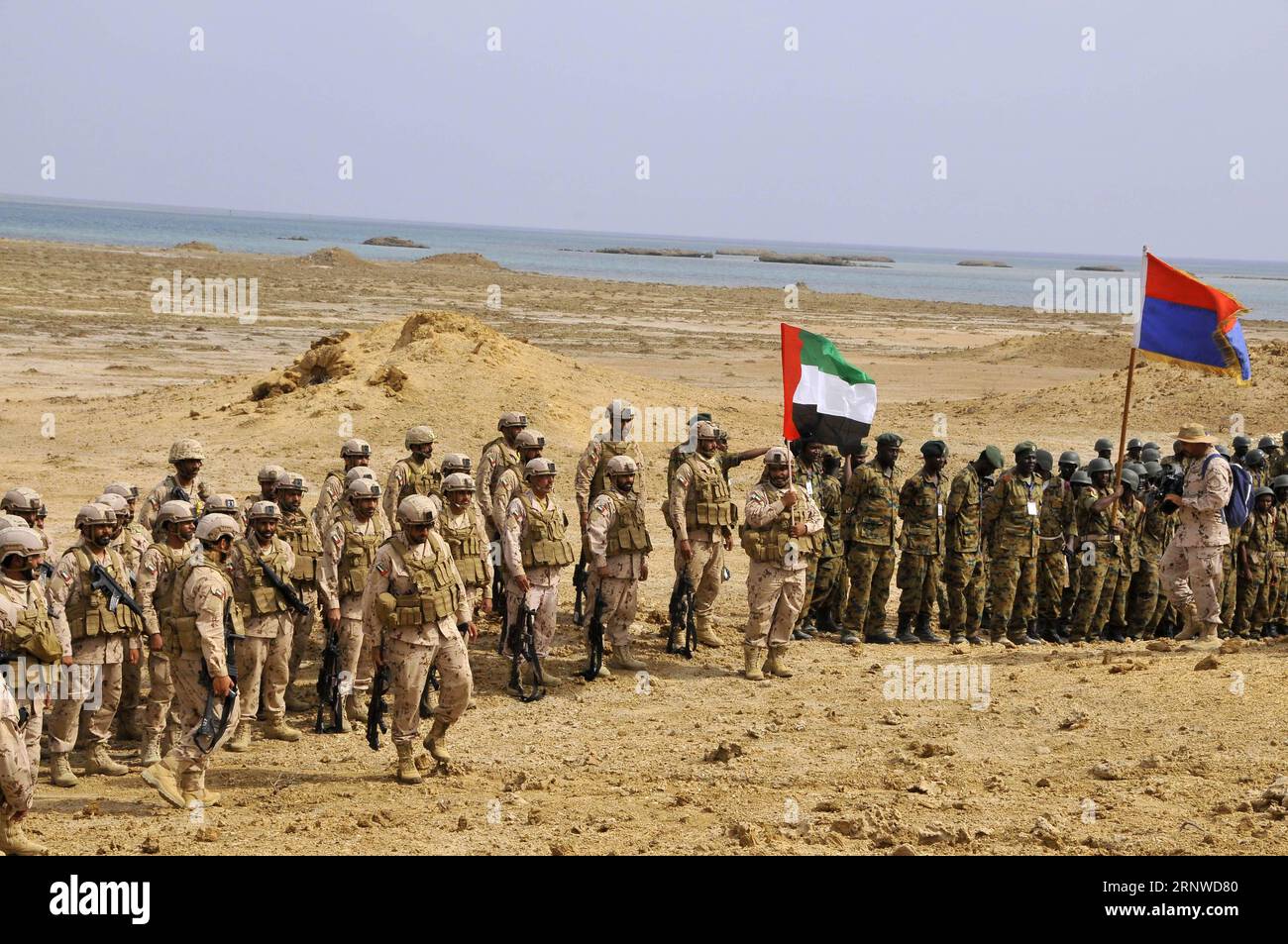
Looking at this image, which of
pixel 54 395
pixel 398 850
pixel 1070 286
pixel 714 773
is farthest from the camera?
pixel 1070 286

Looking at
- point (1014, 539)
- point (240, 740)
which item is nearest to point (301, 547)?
point (240, 740)

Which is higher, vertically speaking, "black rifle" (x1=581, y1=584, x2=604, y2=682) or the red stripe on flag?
the red stripe on flag

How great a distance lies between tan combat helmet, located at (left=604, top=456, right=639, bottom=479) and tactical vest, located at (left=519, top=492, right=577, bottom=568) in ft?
2.29

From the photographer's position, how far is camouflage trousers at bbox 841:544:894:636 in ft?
46.5

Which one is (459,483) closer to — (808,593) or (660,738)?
(660,738)

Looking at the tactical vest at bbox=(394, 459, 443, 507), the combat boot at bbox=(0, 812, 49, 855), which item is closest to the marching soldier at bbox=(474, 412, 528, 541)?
the tactical vest at bbox=(394, 459, 443, 507)

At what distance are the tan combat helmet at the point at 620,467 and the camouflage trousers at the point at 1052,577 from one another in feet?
15.5

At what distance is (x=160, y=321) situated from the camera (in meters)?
45.7

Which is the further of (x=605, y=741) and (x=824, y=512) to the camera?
(x=824, y=512)

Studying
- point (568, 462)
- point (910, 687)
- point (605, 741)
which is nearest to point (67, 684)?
point (605, 741)

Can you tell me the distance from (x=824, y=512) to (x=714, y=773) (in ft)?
15.5

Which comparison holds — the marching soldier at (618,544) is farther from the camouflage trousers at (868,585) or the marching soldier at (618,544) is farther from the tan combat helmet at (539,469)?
the camouflage trousers at (868,585)

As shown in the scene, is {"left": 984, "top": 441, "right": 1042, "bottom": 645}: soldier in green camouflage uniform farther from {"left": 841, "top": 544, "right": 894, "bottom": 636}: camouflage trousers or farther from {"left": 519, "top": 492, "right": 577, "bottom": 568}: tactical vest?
{"left": 519, "top": 492, "right": 577, "bottom": 568}: tactical vest
